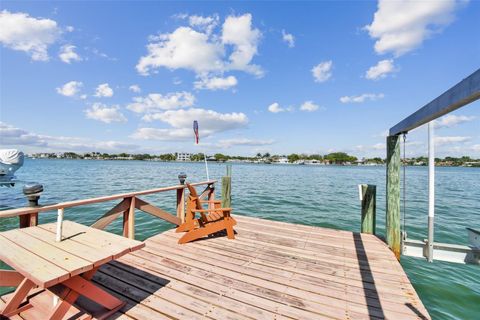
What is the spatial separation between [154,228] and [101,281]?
4.60 m

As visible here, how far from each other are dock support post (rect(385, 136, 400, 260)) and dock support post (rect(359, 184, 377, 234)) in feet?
2.54

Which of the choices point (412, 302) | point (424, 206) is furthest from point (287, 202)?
point (412, 302)

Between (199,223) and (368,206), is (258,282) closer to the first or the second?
(199,223)

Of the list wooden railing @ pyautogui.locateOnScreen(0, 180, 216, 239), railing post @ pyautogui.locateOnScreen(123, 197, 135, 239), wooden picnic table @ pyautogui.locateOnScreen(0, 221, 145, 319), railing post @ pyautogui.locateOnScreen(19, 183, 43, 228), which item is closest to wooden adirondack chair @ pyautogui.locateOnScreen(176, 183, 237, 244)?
wooden railing @ pyautogui.locateOnScreen(0, 180, 216, 239)

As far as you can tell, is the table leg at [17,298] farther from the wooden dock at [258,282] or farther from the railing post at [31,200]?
the railing post at [31,200]

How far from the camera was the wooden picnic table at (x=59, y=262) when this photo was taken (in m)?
1.76

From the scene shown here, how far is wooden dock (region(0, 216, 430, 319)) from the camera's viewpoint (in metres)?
2.33

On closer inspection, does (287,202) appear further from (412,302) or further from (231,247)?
(412,302)

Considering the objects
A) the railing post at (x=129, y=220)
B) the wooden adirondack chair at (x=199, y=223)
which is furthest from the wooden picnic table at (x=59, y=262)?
the wooden adirondack chair at (x=199, y=223)

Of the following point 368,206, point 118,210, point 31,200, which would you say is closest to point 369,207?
point 368,206

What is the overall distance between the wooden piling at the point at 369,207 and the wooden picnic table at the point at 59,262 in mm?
4506

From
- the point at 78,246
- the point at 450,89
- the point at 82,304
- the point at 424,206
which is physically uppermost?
the point at 450,89

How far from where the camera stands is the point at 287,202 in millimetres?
12578

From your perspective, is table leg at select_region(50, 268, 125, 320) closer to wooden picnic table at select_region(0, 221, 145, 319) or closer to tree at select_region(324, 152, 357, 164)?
wooden picnic table at select_region(0, 221, 145, 319)
